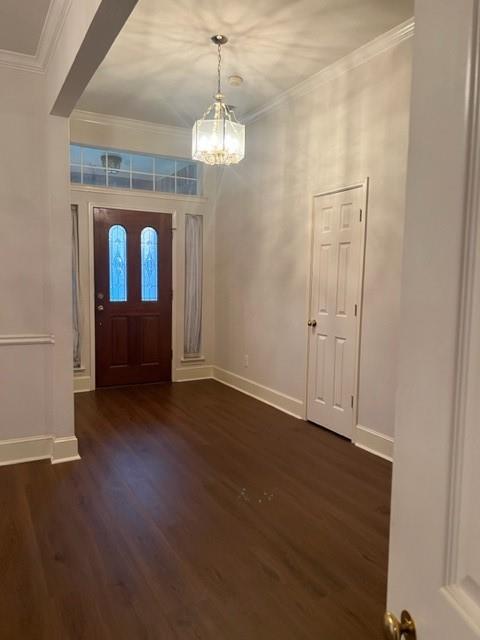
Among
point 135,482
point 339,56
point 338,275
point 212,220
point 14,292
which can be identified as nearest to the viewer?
point 135,482

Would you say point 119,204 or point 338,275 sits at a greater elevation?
point 119,204

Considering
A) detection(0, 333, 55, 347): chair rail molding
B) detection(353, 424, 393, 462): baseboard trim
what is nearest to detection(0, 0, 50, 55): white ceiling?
detection(0, 333, 55, 347): chair rail molding

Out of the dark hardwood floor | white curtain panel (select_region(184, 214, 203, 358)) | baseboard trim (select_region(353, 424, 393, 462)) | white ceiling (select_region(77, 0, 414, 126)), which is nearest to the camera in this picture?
the dark hardwood floor

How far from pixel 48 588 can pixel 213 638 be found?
82 cm

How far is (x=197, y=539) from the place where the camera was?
2455mm

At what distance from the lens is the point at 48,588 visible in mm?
2066

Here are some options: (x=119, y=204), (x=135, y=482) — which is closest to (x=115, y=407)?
(x=135, y=482)

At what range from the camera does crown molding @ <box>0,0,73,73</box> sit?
8.33 ft

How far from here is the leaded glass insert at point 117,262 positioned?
217 inches

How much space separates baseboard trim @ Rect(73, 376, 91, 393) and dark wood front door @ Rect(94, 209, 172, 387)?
0.13 metres

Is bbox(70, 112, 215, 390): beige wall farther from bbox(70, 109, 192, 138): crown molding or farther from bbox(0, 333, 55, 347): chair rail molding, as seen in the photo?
bbox(0, 333, 55, 347): chair rail molding

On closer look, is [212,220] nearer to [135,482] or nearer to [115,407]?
[115,407]

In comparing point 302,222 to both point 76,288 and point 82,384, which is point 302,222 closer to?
point 76,288

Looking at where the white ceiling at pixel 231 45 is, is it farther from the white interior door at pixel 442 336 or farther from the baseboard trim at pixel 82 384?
the baseboard trim at pixel 82 384
